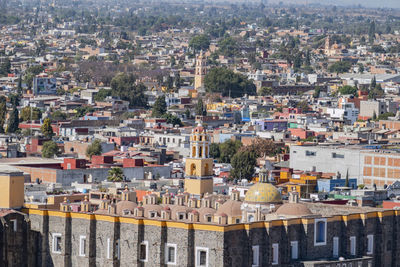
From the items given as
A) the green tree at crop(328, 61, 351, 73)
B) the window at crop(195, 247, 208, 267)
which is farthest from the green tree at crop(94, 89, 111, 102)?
the window at crop(195, 247, 208, 267)

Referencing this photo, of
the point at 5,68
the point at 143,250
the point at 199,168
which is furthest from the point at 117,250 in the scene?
the point at 5,68

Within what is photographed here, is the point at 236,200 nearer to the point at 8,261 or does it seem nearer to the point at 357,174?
the point at 8,261

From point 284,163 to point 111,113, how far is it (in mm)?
28709

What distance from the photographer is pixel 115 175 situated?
50469 mm

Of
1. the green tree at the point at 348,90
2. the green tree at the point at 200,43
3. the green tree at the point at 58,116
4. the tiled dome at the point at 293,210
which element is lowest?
the green tree at the point at 200,43

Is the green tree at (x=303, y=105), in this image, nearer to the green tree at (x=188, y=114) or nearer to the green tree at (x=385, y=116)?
the green tree at (x=385, y=116)

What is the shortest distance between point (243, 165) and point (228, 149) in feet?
30.6

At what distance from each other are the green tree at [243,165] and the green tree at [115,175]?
5.49m

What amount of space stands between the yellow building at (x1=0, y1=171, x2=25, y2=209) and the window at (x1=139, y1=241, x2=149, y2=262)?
3.23m

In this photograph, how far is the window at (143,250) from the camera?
34.3m

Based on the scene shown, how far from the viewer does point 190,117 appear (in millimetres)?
89500

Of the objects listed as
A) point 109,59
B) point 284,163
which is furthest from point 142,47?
point 284,163

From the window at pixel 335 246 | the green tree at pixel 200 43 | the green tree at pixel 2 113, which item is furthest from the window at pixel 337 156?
the green tree at pixel 200 43

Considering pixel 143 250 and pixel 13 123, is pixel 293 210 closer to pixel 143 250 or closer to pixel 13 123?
pixel 143 250
